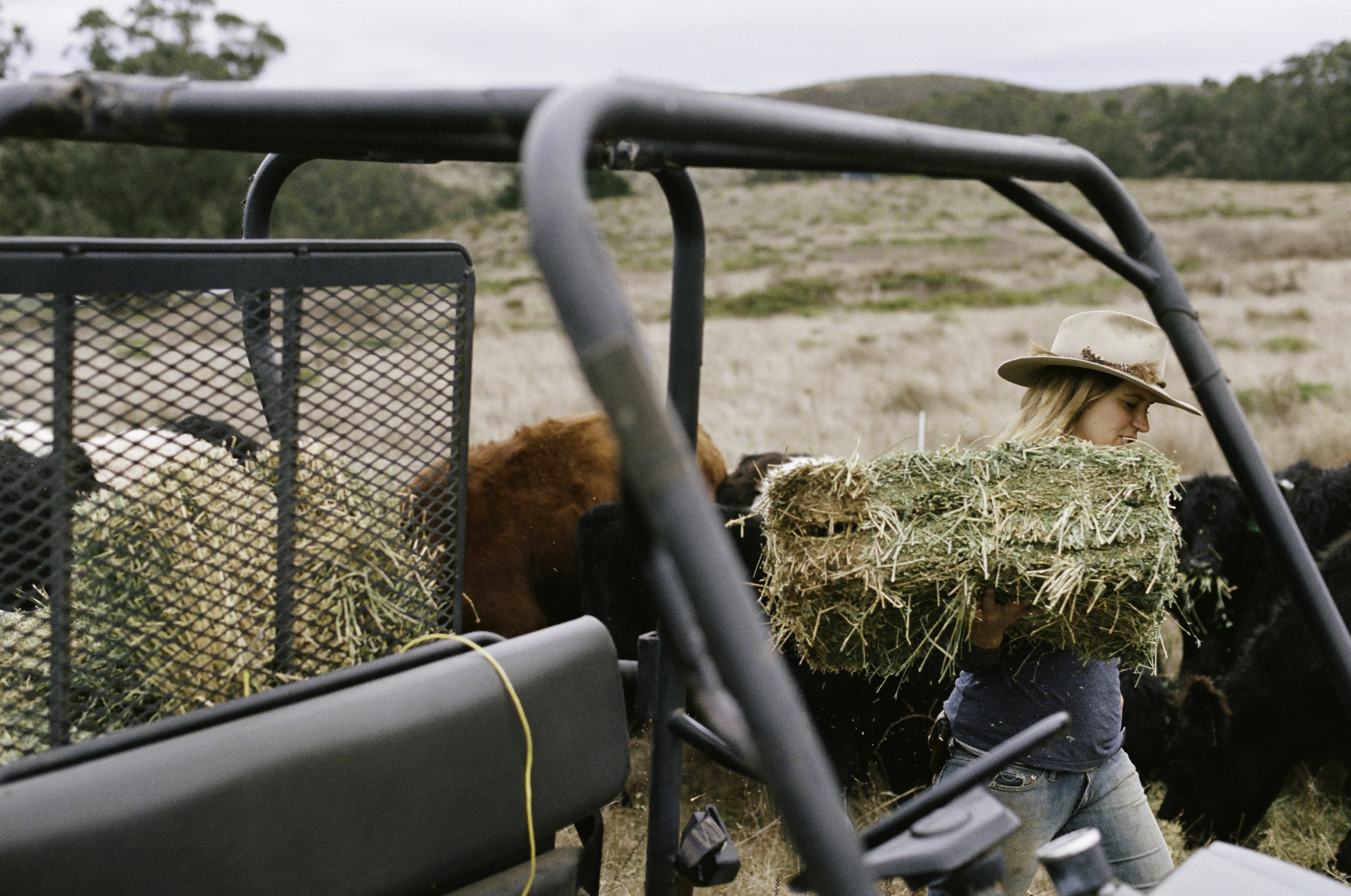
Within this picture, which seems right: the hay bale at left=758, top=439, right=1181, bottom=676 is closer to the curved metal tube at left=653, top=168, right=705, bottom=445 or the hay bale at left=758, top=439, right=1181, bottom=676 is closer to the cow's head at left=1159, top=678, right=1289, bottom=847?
the curved metal tube at left=653, top=168, right=705, bottom=445

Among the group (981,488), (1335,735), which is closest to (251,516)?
(981,488)

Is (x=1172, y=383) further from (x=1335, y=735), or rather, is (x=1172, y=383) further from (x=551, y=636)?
(x=551, y=636)

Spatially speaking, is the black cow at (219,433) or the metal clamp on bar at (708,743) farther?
the black cow at (219,433)

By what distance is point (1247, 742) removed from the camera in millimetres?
4480

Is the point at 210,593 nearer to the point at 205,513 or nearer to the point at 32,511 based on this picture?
the point at 205,513

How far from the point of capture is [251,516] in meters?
1.75

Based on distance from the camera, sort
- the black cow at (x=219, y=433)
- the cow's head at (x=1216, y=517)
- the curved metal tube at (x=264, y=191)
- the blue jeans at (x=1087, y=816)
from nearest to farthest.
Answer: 1. the black cow at (x=219, y=433)
2. the curved metal tube at (x=264, y=191)
3. the blue jeans at (x=1087, y=816)
4. the cow's head at (x=1216, y=517)

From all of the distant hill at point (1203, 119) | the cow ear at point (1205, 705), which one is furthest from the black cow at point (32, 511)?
the distant hill at point (1203, 119)

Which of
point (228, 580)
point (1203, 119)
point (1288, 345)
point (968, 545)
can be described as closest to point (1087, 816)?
point (968, 545)

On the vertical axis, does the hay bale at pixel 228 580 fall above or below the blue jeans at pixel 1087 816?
above

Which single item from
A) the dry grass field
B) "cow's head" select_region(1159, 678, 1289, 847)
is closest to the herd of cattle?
"cow's head" select_region(1159, 678, 1289, 847)

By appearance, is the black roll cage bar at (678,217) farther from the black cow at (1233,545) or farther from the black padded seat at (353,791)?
the black cow at (1233,545)

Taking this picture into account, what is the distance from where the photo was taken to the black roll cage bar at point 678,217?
0.81 meters

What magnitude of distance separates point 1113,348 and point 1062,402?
0.65ft
